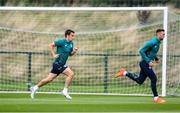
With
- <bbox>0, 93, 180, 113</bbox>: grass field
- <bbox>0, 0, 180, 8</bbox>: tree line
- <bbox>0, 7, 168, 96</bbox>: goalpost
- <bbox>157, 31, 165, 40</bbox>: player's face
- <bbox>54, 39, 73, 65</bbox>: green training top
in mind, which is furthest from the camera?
<bbox>0, 0, 180, 8</bbox>: tree line

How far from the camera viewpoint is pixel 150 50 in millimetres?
18766

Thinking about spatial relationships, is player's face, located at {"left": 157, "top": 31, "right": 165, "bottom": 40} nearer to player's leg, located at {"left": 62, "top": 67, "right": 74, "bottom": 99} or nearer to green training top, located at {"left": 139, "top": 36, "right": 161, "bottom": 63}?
green training top, located at {"left": 139, "top": 36, "right": 161, "bottom": 63}

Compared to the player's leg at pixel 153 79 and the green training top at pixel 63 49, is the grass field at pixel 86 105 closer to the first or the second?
the player's leg at pixel 153 79

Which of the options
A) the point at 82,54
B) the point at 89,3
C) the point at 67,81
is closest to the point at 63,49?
the point at 67,81

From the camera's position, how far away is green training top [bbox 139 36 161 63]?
61.0ft

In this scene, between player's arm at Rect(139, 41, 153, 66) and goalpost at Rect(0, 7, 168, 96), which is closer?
player's arm at Rect(139, 41, 153, 66)

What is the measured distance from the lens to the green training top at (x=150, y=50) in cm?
1859

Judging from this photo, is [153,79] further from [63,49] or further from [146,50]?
[63,49]

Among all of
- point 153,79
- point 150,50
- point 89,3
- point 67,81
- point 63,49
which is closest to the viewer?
point 153,79

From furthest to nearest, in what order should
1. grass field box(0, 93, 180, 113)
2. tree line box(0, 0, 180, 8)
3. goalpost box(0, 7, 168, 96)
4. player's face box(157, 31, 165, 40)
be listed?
tree line box(0, 0, 180, 8)
goalpost box(0, 7, 168, 96)
player's face box(157, 31, 165, 40)
grass field box(0, 93, 180, 113)

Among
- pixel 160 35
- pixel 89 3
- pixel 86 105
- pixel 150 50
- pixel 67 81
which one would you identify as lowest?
pixel 86 105

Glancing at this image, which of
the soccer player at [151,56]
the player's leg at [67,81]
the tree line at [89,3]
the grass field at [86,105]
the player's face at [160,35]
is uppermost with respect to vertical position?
the tree line at [89,3]

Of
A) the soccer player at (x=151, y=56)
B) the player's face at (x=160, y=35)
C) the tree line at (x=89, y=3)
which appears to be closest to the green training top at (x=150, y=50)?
the soccer player at (x=151, y=56)

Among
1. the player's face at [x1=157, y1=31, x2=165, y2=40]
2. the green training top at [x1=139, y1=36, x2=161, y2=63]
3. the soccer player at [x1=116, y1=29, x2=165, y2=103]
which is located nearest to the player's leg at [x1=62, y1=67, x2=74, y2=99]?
the soccer player at [x1=116, y1=29, x2=165, y2=103]
